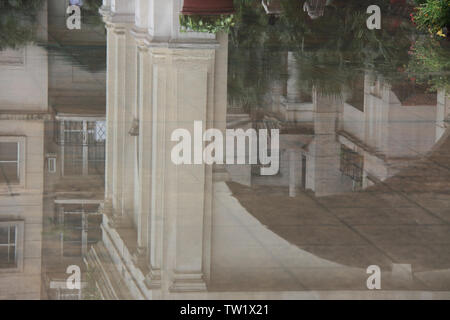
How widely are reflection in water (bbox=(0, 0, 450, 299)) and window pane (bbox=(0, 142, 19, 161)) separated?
18 millimetres

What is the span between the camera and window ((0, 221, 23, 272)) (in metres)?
5.58

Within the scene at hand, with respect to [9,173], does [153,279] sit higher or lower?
lower

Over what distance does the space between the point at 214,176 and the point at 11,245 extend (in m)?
2.12

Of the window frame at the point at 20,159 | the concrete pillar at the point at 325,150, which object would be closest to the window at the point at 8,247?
the window frame at the point at 20,159

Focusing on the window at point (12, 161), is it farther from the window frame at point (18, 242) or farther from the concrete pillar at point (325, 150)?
the concrete pillar at point (325, 150)

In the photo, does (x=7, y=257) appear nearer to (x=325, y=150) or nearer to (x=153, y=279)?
(x=153, y=279)

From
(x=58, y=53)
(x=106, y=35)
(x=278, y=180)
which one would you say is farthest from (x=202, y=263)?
(x=106, y=35)

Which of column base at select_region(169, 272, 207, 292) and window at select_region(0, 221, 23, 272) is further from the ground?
window at select_region(0, 221, 23, 272)

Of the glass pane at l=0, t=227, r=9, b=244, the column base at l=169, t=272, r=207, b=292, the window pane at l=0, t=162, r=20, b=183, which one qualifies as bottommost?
the column base at l=169, t=272, r=207, b=292

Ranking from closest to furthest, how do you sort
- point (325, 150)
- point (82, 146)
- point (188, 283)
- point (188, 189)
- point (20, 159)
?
point (188, 283) → point (188, 189) → point (20, 159) → point (82, 146) → point (325, 150)

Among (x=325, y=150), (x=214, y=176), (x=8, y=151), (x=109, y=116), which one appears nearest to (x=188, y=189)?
(x=214, y=176)

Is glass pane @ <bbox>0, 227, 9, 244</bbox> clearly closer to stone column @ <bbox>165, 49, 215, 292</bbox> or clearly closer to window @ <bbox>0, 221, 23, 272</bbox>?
window @ <bbox>0, 221, 23, 272</bbox>

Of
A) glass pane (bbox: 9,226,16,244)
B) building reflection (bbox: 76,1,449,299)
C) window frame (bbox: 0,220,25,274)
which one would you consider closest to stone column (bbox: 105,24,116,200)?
building reflection (bbox: 76,1,449,299)

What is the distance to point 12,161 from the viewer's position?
7.96 meters
